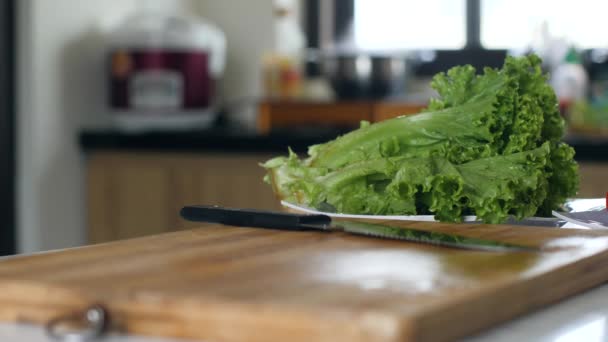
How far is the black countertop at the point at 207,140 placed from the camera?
287 centimetres

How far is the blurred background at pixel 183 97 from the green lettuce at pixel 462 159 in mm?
1318

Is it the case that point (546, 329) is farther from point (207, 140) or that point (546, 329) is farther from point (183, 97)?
point (183, 97)

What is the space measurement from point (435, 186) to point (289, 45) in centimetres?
271

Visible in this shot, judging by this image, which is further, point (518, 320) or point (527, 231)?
point (527, 231)

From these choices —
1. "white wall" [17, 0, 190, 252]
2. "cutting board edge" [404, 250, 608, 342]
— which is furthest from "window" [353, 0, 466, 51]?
"cutting board edge" [404, 250, 608, 342]

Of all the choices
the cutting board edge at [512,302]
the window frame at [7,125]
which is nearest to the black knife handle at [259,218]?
the cutting board edge at [512,302]

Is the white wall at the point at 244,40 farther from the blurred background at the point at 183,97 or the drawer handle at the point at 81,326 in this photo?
the drawer handle at the point at 81,326

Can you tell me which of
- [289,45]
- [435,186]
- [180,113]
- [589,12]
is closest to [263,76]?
[289,45]

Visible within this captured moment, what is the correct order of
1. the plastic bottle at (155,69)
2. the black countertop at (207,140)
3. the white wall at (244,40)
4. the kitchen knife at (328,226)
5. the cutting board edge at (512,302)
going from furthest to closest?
the white wall at (244,40), the plastic bottle at (155,69), the black countertop at (207,140), the kitchen knife at (328,226), the cutting board edge at (512,302)

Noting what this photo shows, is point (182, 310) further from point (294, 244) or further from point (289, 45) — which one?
point (289, 45)

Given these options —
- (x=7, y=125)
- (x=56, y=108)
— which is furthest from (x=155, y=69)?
(x=7, y=125)

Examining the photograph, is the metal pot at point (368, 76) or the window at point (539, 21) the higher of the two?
the window at point (539, 21)

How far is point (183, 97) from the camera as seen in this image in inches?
127

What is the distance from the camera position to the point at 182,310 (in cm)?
72
